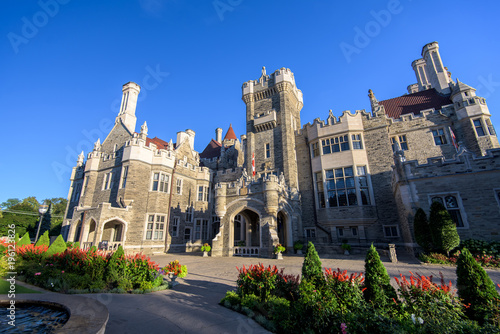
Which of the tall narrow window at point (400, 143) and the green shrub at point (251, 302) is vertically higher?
the tall narrow window at point (400, 143)

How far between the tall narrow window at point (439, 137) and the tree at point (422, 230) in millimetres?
10602

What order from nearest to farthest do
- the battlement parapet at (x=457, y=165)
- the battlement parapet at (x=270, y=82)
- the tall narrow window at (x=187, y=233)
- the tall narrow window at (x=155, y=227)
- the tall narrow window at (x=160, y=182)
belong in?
the battlement parapet at (x=457, y=165)
the tall narrow window at (x=155, y=227)
the tall narrow window at (x=160, y=182)
the tall narrow window at (x=187, y=233)
the battlement parapet at (x=270, y=82)

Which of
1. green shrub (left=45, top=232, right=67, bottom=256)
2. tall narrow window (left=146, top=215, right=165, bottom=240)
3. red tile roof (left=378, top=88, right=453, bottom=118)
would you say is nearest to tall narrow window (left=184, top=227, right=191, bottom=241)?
tall narrow window (left=146, top=215, right=165, bottom=240)

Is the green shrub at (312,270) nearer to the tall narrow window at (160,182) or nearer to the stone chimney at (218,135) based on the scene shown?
the tall narrow window at (160,182)

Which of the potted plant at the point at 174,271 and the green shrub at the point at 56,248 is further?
the green shrub at the point at 56,248

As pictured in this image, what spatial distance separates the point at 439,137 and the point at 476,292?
67.9 ft

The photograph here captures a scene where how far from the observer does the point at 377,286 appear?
5379 millimetres

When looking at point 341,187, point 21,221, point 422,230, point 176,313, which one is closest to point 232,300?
point 176,313

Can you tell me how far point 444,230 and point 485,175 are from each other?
4424 millimetres

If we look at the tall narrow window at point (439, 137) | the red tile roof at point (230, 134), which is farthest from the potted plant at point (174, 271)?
the red tile roof at point (230, 134)

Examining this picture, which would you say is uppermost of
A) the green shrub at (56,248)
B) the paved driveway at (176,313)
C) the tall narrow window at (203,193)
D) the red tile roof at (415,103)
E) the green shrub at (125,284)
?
the red tile roof at (415,103)

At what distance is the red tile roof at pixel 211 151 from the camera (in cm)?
3703

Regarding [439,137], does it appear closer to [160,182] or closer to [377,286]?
[377,286]

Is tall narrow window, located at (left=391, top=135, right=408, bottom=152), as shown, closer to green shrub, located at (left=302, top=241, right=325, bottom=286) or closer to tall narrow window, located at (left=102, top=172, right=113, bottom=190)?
green shrub, located at (left=302, top=241, right=325, bottom=286)
